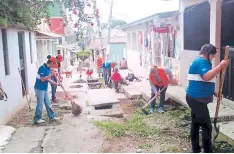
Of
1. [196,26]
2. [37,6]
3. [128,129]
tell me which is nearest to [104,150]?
Answer: [128,129]

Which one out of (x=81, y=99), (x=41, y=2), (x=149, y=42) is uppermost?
(x=41, y=2)

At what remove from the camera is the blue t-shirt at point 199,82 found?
163 inches

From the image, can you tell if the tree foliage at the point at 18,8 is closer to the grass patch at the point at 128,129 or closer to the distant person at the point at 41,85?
the distant person at the point at 41,85

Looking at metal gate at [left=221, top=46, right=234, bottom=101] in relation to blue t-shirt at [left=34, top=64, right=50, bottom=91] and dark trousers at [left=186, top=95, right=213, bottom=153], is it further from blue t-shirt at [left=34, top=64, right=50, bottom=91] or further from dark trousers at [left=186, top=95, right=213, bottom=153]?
blue t-shirt at [left=34, top=64, right=50, bottom=91]

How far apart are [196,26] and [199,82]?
15.5 ft

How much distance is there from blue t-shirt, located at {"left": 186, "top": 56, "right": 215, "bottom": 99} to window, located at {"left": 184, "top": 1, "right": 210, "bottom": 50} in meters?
3.80

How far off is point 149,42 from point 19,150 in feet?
32.0

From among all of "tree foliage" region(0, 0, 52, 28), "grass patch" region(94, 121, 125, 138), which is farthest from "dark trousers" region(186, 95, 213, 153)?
"tree foliage" region(0, 0, 52, 28)

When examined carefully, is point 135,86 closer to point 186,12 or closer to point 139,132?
point 186,12

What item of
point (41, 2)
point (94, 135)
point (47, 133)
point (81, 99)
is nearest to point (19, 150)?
point (47, 133)

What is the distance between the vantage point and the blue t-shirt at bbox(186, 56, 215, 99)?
4137 millimetres

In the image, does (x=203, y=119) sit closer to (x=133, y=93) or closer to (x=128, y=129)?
(x=128, y=129)

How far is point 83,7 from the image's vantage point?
23.1 ft

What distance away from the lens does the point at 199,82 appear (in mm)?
4223
